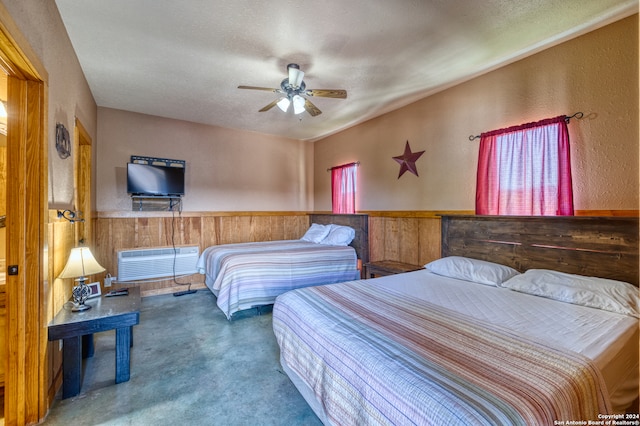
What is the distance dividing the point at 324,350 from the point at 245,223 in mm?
3915

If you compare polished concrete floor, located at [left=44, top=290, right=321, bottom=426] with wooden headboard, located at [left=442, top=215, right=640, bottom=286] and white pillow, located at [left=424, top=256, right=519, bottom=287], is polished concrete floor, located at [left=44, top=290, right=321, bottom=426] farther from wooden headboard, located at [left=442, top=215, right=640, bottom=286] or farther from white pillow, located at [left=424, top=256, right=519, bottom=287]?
wooden headboard, located at [left=442, top=215, right=640, bottom=286]

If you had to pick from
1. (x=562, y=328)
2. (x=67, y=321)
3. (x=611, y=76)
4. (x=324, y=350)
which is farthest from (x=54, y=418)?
(x=611, y=76)

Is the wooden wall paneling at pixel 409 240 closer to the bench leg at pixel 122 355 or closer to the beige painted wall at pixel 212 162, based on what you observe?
the beige painted wall at pixel 212 162

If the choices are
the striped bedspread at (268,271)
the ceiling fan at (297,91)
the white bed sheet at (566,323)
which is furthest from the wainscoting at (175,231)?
the white bed sheet at (566,323)

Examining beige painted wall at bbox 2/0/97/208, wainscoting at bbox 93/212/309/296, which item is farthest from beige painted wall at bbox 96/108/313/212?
beige painted wall at bbox 2/0/97/208

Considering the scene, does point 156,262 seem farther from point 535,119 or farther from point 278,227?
point 535,119

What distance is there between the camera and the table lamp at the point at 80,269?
199 centimetres

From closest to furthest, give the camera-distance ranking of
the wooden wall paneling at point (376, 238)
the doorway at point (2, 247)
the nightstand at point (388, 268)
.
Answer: the doorway at point (2, 247) < the nightstand at point (388, 268) < the wooden wall paneling at point (376, 238)

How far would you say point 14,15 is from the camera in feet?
4.33

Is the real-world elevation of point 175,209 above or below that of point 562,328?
above

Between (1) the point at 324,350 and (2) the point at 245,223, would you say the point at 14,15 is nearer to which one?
(1) the point at 324,350

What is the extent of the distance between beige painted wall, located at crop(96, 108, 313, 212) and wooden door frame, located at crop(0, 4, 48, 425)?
264cm

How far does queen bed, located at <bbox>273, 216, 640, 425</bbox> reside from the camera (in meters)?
0.98

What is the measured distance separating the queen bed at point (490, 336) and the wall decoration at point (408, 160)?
1.29 m
